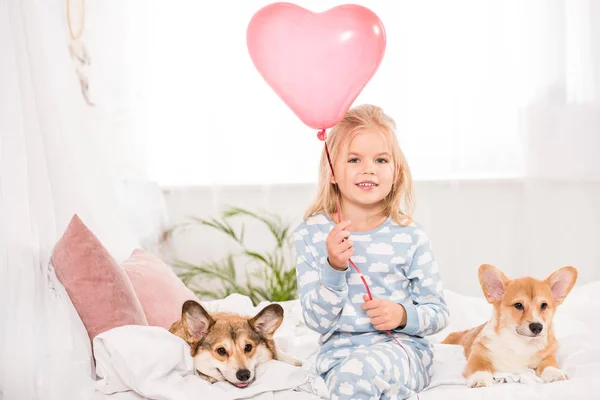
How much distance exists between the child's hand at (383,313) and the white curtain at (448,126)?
1792 millimetres

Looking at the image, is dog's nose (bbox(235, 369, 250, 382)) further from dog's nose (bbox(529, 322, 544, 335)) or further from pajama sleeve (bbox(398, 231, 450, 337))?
dog's nose (bbox(529, 322, 544, 335))

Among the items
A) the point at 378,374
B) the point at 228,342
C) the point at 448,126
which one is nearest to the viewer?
the point at 378,374

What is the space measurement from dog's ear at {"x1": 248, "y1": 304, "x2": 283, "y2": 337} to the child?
7 centimetres

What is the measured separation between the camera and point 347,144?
171 cm

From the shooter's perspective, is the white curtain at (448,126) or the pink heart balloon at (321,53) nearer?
the pink heart balloon at (321,53)

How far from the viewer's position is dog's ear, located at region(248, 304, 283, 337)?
162cm

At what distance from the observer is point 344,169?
1713 mm

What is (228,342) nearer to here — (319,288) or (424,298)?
(319,288)

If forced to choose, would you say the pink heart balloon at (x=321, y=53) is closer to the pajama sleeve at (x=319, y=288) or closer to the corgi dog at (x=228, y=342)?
the pajama sleeve at (x=319, y=288)

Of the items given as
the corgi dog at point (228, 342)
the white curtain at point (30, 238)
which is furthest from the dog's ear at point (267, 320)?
the white curtain at point (30, 238)

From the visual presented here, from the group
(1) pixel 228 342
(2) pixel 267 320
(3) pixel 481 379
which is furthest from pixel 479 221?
(1) pixel 228 342

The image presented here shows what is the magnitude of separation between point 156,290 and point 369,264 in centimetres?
64

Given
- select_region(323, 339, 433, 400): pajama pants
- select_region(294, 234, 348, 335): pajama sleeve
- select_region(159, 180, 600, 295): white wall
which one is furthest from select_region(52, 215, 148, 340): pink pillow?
select_region(159, 180, 600, 295): white wall

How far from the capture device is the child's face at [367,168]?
5.55 feet
